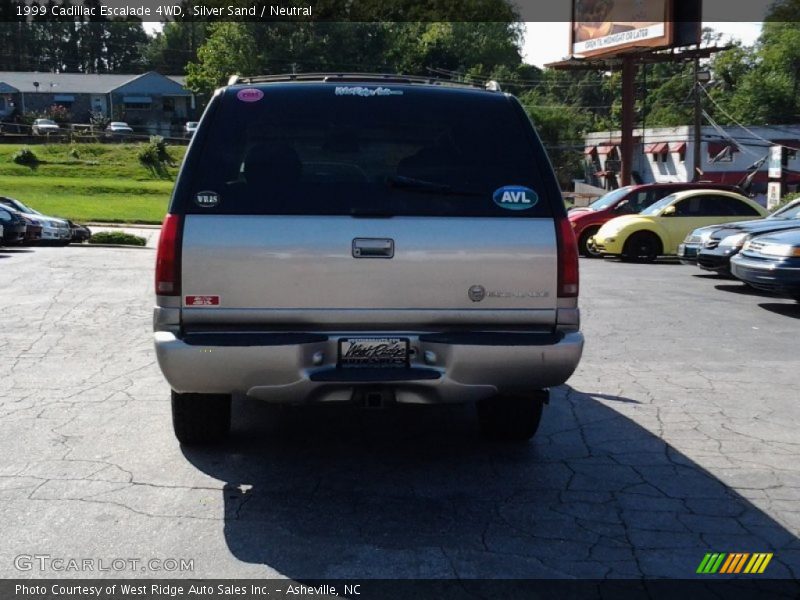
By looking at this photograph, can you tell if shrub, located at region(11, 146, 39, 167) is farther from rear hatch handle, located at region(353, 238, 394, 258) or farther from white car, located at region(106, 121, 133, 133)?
rear hatch handle, located at region(353, 238, 394, 258)

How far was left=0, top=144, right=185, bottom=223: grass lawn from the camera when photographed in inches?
1585

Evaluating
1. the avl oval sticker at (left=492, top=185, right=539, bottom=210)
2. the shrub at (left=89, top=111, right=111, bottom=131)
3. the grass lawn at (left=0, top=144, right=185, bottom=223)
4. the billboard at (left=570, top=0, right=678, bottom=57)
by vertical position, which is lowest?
the grass lawn at (left=0, top=144, right=185, bottom=223)

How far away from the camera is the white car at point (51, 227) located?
80.0 ft

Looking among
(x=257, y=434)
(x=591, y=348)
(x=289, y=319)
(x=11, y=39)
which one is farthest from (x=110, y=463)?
(x=11, y=39)

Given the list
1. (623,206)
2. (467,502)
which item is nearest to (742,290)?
(623,206)

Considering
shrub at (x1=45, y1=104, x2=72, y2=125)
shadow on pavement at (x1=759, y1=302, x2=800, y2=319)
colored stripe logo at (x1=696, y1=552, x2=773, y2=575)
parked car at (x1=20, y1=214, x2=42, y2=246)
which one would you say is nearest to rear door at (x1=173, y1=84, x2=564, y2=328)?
colored stripe logo at (x1=696, y1=552, x2=773, y2=575)

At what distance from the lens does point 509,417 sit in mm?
5930

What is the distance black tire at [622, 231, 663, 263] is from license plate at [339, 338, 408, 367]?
15.9 metres

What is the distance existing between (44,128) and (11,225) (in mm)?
56599

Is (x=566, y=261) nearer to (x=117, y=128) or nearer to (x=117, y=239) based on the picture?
(x=117, y=239)

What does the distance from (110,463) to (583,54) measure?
38.7 m

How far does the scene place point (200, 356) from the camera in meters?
4.71

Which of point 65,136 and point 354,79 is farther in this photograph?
point 65,136

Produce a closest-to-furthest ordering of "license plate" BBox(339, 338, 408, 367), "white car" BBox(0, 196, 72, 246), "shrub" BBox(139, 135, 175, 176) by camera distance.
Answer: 1. "license plate" BBox(339, 338, 408, 367)
2. "white car" BBox(0, 196, 72, 246)
3. "shrub" BBox(139, 135, 175, 176)
